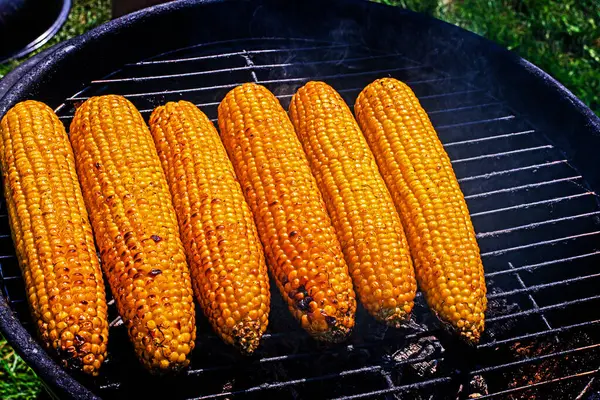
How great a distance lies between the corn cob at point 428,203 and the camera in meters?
2.51

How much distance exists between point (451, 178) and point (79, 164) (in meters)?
1.81

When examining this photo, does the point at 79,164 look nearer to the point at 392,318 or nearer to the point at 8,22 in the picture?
the point at 392,318

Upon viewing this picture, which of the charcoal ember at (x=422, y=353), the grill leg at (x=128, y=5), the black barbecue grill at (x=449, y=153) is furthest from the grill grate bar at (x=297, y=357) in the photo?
the grill leg at (x=128, y=5)

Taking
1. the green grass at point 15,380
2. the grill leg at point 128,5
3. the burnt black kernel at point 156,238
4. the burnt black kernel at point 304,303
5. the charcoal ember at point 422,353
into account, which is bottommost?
the green grass at point 15,380

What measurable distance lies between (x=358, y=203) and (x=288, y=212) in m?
0.33

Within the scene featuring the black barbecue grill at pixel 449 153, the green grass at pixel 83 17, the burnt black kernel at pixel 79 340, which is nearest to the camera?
the burnt black kernel at pixel 79 340

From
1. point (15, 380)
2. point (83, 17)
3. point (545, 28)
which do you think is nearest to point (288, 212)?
point (15, 380)

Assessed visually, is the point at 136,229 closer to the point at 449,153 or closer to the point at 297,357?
the point at 297,357

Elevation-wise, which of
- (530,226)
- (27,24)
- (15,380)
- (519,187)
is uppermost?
(27,24)

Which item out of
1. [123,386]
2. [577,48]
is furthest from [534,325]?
[577,48]

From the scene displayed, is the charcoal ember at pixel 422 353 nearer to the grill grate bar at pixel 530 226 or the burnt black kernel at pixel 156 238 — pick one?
the grill grate bar at pixel 530 226

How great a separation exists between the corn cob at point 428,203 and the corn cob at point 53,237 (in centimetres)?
141

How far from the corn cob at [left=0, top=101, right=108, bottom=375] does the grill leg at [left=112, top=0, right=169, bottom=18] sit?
1.88 metres

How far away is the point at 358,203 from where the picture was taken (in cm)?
269
